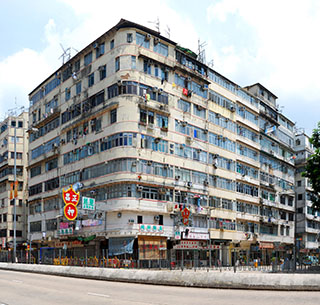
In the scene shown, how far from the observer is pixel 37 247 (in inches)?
2350

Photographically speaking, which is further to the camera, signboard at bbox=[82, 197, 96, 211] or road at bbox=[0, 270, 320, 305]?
signboard at bbox=[82, 197, 96, 211]

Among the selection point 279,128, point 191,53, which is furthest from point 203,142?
point 279,128

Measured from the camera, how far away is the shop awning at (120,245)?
41.7 meters

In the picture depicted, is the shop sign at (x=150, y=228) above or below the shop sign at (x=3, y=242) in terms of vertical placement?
above

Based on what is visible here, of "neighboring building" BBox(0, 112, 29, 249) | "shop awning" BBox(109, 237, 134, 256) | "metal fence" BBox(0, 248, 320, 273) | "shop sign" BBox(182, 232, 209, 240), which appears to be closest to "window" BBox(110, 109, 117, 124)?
"shop awning" BBox(109, 237, 134, 256)

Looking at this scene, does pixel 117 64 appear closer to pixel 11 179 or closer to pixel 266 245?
pixel 266 245

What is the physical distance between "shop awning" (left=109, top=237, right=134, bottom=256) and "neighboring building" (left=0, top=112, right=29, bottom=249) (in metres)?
32.2

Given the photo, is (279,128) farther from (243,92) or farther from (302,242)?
(302,242)

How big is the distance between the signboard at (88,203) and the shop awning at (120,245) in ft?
12.2

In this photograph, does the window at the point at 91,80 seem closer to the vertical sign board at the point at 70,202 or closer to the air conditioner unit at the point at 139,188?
the vertical sign board at the point at 70,202

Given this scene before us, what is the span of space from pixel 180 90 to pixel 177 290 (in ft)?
111

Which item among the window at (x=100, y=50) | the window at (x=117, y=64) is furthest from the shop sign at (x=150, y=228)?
the window at (x=100, y=50)

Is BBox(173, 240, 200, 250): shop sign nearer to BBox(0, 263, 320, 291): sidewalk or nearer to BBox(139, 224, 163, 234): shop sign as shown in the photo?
BBox(139, 224, 163, 234): shop sign

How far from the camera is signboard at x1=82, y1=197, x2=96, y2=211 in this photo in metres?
42.1
